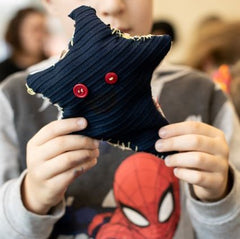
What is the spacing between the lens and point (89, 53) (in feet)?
1.51

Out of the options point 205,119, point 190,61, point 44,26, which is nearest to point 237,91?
point 205,119

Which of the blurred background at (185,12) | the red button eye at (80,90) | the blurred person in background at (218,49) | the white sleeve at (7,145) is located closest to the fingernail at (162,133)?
the red button eye at (80,90)

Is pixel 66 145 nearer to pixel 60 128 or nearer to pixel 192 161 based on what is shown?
pixel 60 128

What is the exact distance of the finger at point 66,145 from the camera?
493 mm

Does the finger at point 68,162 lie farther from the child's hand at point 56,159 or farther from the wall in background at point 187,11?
the wall in background at point 187,11

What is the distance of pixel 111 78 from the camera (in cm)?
46

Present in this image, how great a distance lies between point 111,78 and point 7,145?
0.29 metres

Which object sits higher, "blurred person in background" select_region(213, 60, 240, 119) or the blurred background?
the blurred background

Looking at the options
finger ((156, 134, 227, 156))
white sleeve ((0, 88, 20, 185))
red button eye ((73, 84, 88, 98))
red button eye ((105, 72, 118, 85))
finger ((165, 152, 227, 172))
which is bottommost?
white sleeve ((0, 88, 20, 185))

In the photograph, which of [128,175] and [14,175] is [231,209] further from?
[14,175]

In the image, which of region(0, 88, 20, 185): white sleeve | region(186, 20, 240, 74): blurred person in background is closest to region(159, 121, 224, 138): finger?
region(0, 88, 20, 185): white sleeve

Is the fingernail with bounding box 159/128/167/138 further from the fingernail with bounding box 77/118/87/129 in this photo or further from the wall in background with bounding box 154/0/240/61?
the wall in background with bounding box 154/0/240/61

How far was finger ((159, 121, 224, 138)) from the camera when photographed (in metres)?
0.50

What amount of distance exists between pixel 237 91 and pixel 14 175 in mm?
517
